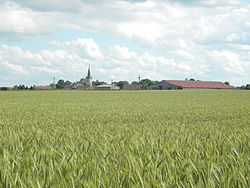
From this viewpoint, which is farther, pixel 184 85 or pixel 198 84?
pixel 198 84

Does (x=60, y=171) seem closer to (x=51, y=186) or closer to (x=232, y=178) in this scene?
(x=51, y=186)

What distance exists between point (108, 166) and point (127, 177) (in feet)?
1.94

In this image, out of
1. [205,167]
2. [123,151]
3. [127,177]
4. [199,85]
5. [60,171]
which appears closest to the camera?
[127,177]

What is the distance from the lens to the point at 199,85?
12612 cm

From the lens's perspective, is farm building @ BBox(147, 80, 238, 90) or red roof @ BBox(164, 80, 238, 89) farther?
red roof @ BBox(164, 80, 238, 89)

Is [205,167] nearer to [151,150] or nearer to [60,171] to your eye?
[151,150]

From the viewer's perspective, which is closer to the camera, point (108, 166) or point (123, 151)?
point (108, 166)

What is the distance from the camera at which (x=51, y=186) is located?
225 centimetres

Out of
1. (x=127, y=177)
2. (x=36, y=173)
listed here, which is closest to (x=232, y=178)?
(x=127, y=177)

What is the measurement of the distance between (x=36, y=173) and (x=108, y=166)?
0.66 metres

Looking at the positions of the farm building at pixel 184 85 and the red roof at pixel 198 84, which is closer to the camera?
the farm building at pixel 184 85

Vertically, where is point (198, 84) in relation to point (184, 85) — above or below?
above

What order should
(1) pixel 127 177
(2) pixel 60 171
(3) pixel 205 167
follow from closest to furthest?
1. (1) pixel 127 177
2. (2) pixel 60 171
3. (3) pixel 205 167

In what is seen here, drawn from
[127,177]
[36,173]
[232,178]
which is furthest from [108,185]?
[232,178]
